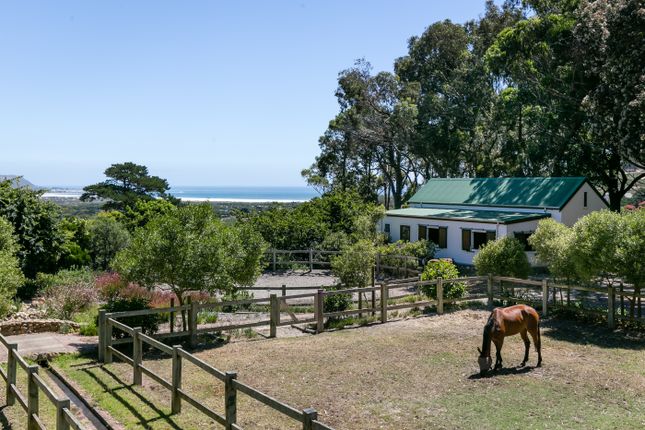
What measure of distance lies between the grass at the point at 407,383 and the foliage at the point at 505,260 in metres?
5.29

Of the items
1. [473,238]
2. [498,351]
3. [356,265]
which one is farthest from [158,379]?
[473,238]

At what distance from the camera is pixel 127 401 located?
396 inches

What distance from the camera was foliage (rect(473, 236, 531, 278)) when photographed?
21.4m

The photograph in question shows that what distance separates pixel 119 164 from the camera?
7631cm

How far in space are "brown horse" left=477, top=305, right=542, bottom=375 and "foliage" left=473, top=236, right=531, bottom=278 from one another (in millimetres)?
8631

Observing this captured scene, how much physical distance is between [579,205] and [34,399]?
31.4 m

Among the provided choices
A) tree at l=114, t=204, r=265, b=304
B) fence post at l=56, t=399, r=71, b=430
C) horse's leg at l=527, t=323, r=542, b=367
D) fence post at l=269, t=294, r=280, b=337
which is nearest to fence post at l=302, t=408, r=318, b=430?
→ fence post at l=56, t=399, r=71, b=430

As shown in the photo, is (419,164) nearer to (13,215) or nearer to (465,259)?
(465,259)

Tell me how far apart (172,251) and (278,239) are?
1977cm

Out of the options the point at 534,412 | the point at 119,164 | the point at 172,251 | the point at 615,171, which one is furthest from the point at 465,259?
the point at 119,164

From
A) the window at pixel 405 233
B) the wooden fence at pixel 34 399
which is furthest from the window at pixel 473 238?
the wooden fence at pixel 34 399

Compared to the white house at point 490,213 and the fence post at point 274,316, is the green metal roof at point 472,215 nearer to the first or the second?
the white house at point 490,213

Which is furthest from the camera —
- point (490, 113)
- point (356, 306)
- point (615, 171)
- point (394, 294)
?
point (490, 113)

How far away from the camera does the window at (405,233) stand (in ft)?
123
